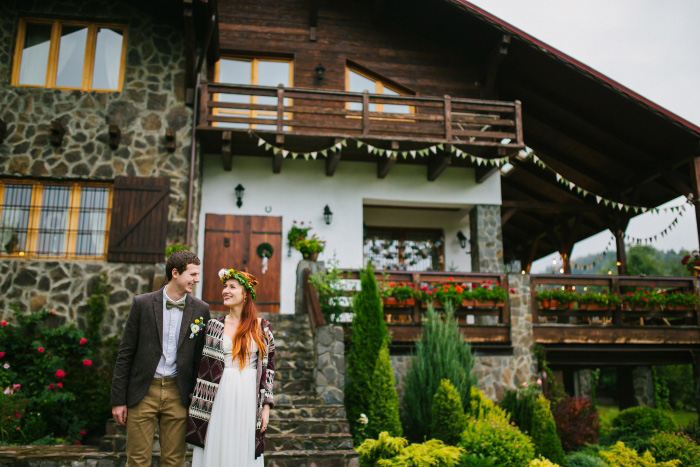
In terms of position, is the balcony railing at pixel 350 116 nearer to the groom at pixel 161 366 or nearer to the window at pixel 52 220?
the window at pixel 52 220

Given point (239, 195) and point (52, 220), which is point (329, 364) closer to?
point (239, 195)

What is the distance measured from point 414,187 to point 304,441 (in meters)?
6.86

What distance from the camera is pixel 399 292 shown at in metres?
9.84

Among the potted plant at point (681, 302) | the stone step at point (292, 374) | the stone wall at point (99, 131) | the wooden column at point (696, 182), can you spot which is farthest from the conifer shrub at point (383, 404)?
the wooden column at point (696, 182)

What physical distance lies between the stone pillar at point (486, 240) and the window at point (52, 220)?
23.1 feet

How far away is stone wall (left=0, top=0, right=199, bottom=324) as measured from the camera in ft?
33.2

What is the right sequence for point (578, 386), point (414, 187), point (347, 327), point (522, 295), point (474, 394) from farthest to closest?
point (578, 386)
point (414, 187)
point (522, 295)
point (347, 327)
point (474, 394)

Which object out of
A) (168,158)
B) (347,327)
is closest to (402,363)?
(347,327)

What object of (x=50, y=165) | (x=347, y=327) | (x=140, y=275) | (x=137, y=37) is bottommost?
(x=347, y=327)

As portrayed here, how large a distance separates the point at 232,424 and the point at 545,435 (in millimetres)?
5288

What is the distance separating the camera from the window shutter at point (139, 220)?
10352 millimetres

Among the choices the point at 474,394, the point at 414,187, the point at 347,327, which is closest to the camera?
the point at 474,394

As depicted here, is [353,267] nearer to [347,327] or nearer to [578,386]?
[347,327]

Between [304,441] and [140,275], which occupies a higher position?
[140,275]
